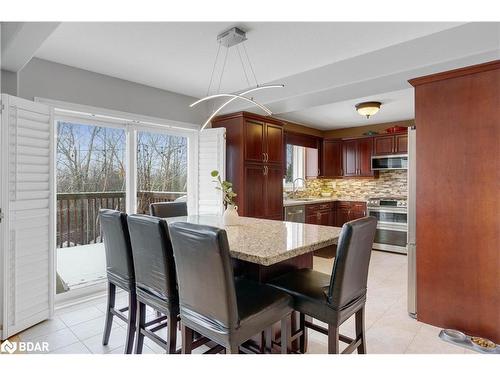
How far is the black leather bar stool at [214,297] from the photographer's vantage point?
1.34 m

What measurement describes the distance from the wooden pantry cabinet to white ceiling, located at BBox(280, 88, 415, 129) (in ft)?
2.86

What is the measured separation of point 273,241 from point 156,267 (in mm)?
707

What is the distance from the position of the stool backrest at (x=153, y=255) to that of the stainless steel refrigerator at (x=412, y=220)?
2128 millimetres

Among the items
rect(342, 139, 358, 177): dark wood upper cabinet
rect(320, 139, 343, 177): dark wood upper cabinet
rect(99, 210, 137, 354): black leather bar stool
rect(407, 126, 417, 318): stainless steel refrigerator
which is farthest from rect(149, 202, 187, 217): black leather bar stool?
rect(342, 139, 358, 177): dark wood upper cabinet

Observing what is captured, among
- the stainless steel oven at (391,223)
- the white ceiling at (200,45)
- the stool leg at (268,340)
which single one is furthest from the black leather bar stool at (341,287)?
the stainless steel oven at (391,223)

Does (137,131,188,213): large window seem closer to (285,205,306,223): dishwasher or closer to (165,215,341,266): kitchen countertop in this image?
(285,205,306,223): dishwasher

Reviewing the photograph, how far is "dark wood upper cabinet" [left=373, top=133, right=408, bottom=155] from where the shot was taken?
17.2ft

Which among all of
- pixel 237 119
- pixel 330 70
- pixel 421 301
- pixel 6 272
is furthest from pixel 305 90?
pixel 6 272

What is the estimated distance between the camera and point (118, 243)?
2.09 metres

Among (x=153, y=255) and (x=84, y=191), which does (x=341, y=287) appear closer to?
(x=153, y=255)

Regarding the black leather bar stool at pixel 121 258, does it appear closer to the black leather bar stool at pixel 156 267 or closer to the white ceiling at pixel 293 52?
the black leather bar stool at pixel 156 267

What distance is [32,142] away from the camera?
248cm

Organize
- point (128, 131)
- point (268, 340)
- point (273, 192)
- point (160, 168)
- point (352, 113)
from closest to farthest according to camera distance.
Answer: point (268, 340)
point (128, 131)
point (160, 168)
point (273, 192)
point (352, 113)

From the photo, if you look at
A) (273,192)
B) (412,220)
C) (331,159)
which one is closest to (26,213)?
(273,192)
